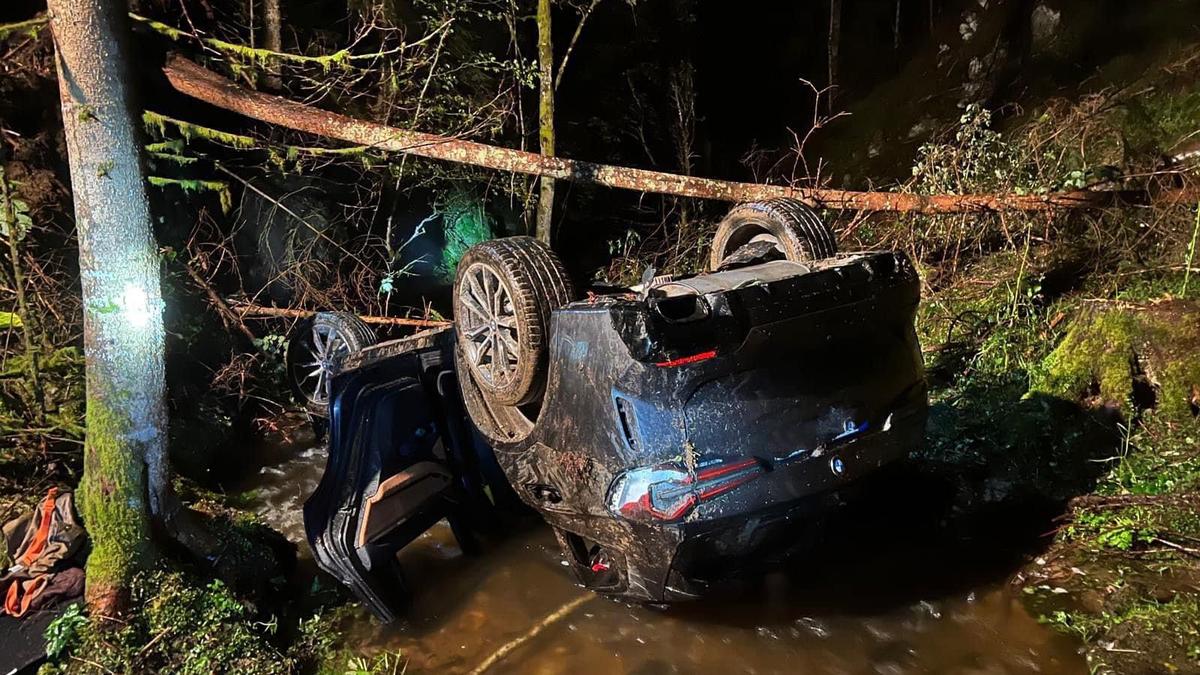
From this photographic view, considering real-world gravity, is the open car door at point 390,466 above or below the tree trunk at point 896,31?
below

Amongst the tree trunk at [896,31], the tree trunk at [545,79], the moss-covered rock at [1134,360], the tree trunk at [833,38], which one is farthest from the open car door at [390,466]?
the tree trunk at [896,31]

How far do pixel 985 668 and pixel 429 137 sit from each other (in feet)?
14.4

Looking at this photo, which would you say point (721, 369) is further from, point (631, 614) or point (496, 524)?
point (496, 524)

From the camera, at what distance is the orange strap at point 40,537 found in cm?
332

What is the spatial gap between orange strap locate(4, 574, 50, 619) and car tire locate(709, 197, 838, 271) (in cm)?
382

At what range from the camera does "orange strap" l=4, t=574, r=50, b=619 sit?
3113mm

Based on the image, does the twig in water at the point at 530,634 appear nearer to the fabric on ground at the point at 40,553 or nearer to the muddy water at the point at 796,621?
the muddy water at the point at 796,621

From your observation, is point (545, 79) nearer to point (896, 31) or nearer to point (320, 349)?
point (320, 349)

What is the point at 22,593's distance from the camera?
3182 mm

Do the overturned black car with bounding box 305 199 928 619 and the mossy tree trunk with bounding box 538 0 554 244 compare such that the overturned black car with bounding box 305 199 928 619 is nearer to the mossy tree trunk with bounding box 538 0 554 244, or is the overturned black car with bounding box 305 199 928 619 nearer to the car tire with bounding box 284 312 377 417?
the car tire with bounding box 284 312 377 417

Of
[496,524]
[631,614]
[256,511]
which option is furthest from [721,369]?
[256,511]

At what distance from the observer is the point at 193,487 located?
199 inches

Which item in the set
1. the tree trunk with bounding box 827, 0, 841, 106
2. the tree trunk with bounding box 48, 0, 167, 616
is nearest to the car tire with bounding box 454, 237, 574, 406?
the tree trunk with bounding box 48, 0, 167, 616

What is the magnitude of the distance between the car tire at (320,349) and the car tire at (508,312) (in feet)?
7.10
